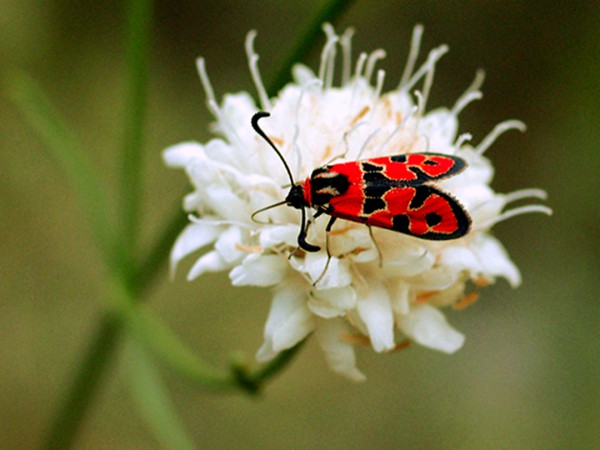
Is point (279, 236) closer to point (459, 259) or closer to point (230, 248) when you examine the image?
point (230, 248)

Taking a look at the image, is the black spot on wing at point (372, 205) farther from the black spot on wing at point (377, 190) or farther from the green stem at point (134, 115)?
the green stem at point (134, 115)

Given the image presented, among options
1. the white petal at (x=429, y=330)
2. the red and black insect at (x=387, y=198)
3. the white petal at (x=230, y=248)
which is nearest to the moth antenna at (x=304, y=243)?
the red and black insect at (x=387, y=198)

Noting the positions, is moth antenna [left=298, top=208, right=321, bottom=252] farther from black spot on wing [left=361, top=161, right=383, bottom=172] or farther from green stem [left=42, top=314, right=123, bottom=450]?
green stem [left=42, top=314, right=123, bottom=450]

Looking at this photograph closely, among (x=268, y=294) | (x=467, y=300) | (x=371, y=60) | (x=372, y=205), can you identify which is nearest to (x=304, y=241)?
(x=372, y=205)

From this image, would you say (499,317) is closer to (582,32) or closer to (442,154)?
(582,32)

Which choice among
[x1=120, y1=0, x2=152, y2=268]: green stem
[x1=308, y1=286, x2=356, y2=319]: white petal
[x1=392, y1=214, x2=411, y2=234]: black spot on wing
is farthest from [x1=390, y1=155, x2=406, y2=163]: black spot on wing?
[x1=120, y1=0, x2=152, y2=268]: green stem
